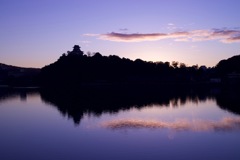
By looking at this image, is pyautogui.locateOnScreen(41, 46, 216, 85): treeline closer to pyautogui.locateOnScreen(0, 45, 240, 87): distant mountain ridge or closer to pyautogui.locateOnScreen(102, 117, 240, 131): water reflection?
pyautogui.locateOnScreen(0, 45, 240, 87): distant mountain ridge

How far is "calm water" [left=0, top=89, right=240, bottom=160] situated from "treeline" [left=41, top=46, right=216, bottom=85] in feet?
149

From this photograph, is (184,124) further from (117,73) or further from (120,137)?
(117,73)

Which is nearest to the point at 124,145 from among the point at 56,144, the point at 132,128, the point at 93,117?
the point at 56,144

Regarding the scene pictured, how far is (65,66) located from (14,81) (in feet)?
75.4

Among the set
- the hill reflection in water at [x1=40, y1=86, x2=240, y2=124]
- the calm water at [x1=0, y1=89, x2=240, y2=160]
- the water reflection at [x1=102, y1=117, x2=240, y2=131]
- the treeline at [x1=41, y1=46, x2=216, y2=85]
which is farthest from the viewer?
the treeline at [x1=41, y1=46, x2=216, y2=85]

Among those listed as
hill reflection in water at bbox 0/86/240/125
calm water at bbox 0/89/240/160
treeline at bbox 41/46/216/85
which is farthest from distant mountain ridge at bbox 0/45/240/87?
calm water at bbox 0/89/240/160

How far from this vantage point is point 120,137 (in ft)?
45.0

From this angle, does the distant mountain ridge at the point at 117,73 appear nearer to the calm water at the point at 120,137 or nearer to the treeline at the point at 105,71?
the treeline at the point at 105,71

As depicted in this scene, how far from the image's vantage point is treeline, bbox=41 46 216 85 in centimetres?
6662

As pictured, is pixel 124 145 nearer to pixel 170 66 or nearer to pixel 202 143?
pixel 202 143

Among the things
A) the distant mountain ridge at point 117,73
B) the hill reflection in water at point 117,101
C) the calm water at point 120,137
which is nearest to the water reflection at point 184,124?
the calm water at point 120,137

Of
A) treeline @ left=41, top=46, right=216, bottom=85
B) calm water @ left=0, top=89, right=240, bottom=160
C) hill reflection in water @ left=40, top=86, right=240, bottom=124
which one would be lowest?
calm water @ left=0, top=89, right=240, bottom=160

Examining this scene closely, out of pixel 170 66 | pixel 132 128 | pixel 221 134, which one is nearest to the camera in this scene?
pixel 221 134

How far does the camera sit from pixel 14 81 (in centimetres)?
8388
